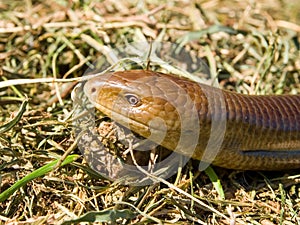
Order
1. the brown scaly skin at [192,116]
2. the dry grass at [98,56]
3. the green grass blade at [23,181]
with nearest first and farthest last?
the green grass blade at [23,181], the dry grass at [98,56], the brown scaly skin at [192,116]

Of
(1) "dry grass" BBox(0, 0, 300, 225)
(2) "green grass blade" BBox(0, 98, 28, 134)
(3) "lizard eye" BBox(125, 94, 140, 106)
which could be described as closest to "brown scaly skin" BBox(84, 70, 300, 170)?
(3) "lizard eye" BBox(125, 94, 140, 106)

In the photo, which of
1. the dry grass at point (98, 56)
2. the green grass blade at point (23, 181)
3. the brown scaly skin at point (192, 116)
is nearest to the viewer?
the green grass blade at point (23, 181)

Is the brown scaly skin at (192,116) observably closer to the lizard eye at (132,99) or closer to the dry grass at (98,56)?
the lizard eye at (132,99)

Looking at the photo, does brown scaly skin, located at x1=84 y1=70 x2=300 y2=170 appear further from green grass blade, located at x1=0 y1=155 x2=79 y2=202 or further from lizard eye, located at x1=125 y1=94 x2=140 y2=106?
green grass blade, located at x1=0 y1=155 x2=79 y2=202

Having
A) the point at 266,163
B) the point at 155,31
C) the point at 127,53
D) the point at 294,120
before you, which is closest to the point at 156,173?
the point at 266,163

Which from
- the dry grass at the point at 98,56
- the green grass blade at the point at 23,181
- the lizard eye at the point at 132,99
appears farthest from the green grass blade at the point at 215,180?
the green grass blade at the point at 23,181

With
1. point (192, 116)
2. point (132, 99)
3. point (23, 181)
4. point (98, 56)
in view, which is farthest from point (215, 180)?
point (98, 56)

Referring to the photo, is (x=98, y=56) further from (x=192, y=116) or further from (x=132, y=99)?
(x=192, y=116)

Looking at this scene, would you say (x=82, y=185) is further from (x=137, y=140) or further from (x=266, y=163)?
(x=266, y=163)
